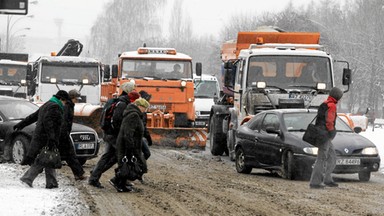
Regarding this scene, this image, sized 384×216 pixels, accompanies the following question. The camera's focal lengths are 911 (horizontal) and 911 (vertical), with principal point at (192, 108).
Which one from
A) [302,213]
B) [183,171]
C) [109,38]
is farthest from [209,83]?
[109,38]

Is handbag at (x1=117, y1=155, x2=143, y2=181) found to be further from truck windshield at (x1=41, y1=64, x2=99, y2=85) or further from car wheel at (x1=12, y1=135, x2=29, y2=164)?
truck windshield at (x1=41, y1=64, x2=99, y2=85)

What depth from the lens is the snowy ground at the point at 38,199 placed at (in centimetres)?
1148

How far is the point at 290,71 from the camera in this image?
834 inches

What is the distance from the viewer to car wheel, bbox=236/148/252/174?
18.8 meters

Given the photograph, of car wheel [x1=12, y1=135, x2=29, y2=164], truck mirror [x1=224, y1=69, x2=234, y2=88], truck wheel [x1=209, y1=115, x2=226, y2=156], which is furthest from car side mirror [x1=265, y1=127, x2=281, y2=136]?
truck wheel [x1=209, y1=115, x2=226, y2=156]

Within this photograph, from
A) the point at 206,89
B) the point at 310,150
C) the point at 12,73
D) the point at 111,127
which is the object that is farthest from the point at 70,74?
the point at 111,127

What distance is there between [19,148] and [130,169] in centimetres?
563

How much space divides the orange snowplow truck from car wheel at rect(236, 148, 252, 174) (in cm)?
787

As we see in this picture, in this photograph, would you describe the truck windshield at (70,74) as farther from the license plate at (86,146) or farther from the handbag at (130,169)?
the handbag at (130,169)

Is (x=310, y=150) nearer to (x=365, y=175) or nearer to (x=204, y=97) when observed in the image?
(x=365, y=175)

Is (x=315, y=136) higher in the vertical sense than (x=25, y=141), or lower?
higher

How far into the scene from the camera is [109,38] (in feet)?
362

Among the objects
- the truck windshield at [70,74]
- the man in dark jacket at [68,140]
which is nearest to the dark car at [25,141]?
the man in dark jacket at [68,140]

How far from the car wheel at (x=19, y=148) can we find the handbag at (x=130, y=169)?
17.2 feet
